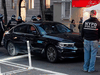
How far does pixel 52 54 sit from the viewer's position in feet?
29.6

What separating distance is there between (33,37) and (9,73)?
100 inches

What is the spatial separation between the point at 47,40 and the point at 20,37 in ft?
5.70

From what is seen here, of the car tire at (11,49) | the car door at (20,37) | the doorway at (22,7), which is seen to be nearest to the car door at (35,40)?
the car door at (20,37)

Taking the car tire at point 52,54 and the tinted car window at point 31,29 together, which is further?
the tinted car window at point 31,29

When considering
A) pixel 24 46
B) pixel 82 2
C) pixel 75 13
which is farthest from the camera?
pixel 75 13

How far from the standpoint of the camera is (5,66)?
8.77 m

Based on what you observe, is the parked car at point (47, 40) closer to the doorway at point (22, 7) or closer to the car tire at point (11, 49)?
the car tire at point (11, 49)

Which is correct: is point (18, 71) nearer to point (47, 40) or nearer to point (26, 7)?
point (47, 40)

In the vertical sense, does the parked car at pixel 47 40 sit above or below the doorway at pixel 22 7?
below

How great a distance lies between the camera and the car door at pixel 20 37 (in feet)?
33.8

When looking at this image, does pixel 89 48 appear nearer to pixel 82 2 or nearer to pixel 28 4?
pixel 82 2

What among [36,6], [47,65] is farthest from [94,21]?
[36,6]

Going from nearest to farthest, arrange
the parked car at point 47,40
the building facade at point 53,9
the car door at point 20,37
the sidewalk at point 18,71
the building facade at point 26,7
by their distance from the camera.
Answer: the sidewalk at point 18,71 < the parked car at point 47,40 < the car door at point 20,37 < the building facade at point 53,9 < the building facade at point 26,7

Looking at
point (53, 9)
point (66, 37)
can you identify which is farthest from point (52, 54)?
point (53, 9)
